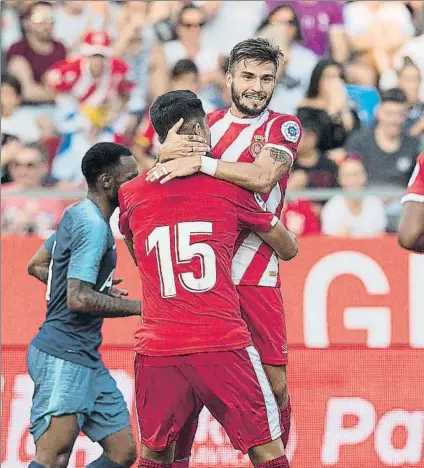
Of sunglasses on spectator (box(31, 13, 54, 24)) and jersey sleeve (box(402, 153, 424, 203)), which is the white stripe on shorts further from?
sunglasses on spectator (box(31, 13, 54, 24))

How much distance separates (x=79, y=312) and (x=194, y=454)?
2.08m

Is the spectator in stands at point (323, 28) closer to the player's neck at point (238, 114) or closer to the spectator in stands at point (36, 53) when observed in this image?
the spectator in stands at point (36, 53)

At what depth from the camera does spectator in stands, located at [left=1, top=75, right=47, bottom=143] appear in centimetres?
1057

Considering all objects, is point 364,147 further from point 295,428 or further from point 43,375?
point 43,375

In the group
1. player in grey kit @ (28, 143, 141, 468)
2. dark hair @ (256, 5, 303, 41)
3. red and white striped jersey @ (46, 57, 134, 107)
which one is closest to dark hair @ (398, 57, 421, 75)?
dark hair @ (256, 5, 303, 41)

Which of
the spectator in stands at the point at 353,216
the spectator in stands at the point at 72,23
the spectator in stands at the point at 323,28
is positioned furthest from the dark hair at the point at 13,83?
the spectator in stands at the point at 353,216

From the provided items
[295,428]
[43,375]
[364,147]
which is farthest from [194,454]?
[364,147]

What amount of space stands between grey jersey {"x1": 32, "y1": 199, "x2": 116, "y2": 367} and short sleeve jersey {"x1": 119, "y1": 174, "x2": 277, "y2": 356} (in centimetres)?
116

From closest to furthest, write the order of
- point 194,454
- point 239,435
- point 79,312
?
point 239,435
point 79,312
point 194,454

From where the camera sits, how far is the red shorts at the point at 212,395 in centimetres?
484

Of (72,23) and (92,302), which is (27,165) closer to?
(72,23)

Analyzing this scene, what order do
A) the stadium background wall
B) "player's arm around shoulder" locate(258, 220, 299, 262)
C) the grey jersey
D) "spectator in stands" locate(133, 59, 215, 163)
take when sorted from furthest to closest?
"spectator in stands" locate(133, 59, 215, 163)
the stadium background wall
the grey jersey
"player's arm around shoulder" locate(258, 220, 299, 262)

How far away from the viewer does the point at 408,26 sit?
11047mm

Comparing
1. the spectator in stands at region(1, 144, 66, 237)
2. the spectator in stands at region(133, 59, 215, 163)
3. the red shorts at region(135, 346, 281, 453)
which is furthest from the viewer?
the spectator in stands at region(133, 59, 215, 163)
